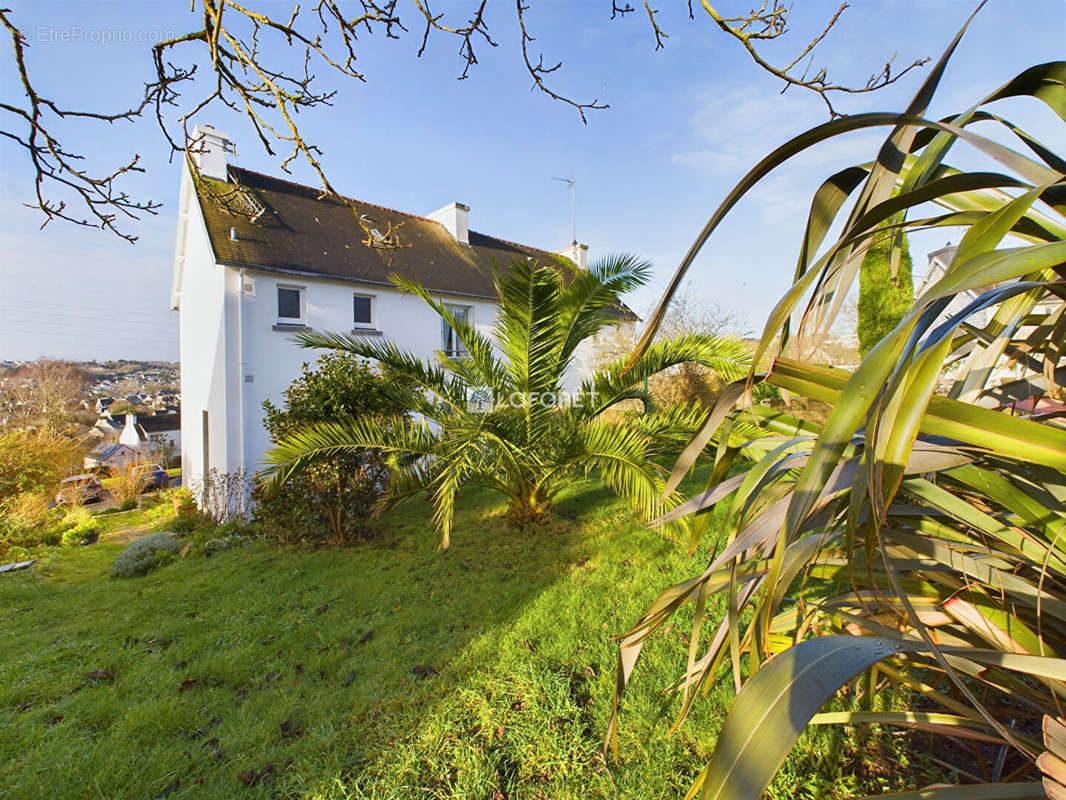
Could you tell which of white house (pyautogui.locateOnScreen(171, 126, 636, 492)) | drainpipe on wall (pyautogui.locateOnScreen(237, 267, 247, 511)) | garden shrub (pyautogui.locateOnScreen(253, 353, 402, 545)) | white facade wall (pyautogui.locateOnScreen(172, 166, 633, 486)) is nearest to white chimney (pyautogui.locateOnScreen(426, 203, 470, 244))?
white house (pyautogui.locateOnScreen(171, 126, 636, 492))

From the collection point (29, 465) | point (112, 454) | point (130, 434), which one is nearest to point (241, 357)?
point (29, 465)

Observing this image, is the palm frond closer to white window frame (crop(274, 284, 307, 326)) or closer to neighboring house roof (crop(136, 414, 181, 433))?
white window frame (crop(274, 284, 307, 326))

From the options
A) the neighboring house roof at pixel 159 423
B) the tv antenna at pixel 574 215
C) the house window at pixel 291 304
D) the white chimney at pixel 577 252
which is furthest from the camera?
the neighboring house roof at pixel 159 423

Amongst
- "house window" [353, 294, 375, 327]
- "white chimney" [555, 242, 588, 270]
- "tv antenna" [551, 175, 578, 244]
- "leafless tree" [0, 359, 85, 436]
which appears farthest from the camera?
"white chimney" [555, 242, 588, 270]

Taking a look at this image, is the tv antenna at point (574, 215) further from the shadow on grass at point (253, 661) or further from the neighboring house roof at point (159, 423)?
the neighboring house roof at point (159, 423)

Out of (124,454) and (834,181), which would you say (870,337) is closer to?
(834,181)

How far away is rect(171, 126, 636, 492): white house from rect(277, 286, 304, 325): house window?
0.02m

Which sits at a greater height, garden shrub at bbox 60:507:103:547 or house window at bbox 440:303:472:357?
house window at bbox 440:303:472:357

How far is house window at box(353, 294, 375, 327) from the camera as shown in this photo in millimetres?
11586

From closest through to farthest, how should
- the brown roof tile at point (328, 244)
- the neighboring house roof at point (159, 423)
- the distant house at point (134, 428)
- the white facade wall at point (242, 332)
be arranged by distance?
the white facade wall at point (242, 332), the brown roof tile at point (328, 244), the distant house at point (134, 428), the neighboring house roof at point (159, 423)

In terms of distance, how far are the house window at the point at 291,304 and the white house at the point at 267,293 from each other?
23 millimetres

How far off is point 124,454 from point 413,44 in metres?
28.1

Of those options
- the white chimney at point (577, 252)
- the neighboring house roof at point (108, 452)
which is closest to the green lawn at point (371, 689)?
the white chimney at point (577, 252)

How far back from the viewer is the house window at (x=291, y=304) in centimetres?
1030
